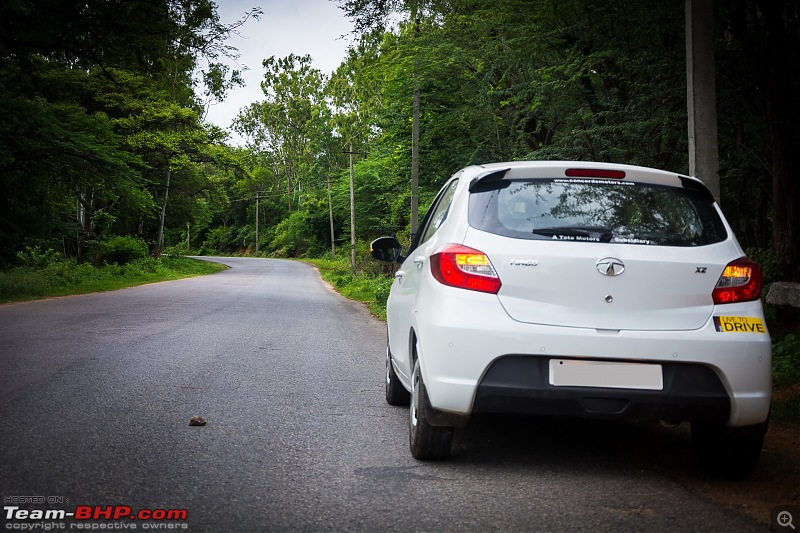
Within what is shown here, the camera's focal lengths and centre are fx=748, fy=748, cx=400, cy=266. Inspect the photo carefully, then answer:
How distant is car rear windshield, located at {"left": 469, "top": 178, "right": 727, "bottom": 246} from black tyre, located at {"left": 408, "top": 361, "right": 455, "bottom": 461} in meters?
1.06

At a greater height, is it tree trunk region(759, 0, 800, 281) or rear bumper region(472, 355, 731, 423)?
tree trunk region(759, 0, 800, 281)

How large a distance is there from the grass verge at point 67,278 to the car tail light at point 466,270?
1532cm

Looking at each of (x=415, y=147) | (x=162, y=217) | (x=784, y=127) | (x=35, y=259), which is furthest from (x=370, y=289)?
(x=162, y=217)

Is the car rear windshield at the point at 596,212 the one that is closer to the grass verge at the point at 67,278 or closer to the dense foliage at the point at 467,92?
the dense foliage at the point at 467,92

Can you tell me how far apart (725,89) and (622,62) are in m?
1.52

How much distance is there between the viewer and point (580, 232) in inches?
160

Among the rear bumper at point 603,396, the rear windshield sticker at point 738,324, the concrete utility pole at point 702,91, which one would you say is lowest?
the rear bumper at point 603,396

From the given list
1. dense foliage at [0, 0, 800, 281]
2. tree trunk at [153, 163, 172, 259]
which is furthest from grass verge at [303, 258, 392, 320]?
tree trunk at [153, 163, 172, 259]

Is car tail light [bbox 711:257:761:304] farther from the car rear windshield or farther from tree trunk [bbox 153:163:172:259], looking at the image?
tree trunk [bbox 153:163:172:259]

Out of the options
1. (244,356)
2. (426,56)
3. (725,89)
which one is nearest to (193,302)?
(426,56)

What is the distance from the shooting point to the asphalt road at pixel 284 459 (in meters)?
3.44

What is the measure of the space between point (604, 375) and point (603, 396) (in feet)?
0.35

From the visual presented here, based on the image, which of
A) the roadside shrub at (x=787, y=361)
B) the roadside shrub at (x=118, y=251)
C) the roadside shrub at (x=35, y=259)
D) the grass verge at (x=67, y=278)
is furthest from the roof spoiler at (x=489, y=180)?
the roadside shrub at (x=118, y=251)

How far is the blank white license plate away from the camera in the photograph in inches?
151
